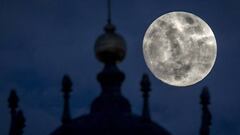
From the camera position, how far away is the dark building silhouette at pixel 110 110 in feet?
177

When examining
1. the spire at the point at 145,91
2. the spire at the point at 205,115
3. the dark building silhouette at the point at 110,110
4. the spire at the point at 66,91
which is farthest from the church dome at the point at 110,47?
the spire at the point at 205,115

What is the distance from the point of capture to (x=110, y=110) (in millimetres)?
56156

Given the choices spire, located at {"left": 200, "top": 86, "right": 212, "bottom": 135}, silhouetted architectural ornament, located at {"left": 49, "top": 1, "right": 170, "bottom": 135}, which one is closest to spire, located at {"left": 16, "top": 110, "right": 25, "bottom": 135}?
silhouetted architectural ornament, located at {"left": 49, "top": 1, "right": 170, "bottom": 135}

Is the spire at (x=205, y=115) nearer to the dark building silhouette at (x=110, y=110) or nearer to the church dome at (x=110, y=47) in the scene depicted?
the dark building silhouette at (x=110, y=110)

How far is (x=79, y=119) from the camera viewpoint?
55.1 metres

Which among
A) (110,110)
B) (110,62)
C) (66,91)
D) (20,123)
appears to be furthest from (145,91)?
(20,123)

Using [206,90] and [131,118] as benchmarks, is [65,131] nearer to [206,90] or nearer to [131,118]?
[131,118]

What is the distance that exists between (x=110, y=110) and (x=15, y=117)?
5225 millimetres

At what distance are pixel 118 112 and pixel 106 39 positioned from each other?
534 centimetres

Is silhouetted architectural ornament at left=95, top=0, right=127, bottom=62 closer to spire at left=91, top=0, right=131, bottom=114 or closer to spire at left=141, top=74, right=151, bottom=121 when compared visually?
spire at left=91, top=0, right=131, bottom=114

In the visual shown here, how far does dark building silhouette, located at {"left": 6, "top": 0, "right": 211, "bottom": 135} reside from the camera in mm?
54031

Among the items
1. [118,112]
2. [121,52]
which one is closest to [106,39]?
[121,52]

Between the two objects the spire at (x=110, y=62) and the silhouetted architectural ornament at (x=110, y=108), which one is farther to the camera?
the spire at (x=110, y=62)

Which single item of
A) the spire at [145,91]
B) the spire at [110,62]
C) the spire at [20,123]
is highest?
the spire at [110,62]
